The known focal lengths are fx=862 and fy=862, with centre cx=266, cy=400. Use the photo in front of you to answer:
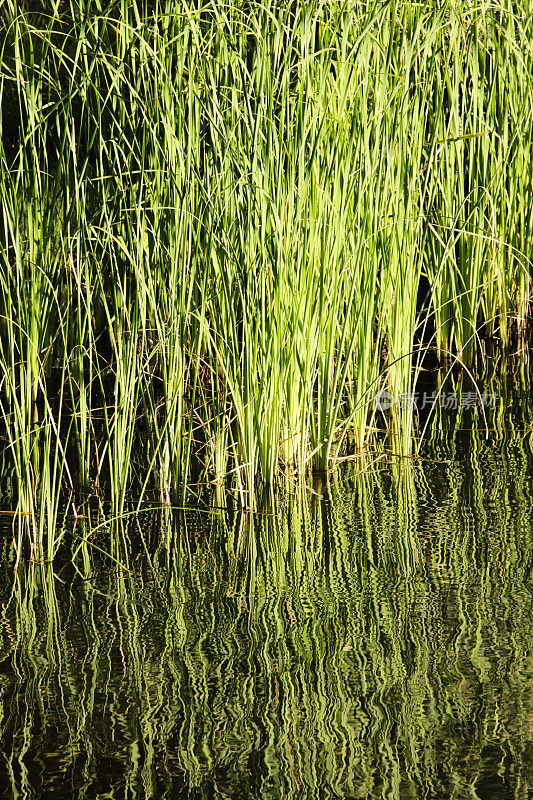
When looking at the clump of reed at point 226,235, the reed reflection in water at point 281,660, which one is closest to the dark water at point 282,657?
the reed reflection in water at point 281,660

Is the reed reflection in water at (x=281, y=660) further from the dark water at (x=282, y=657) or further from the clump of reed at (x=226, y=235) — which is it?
the clump of reed at (x=226, y=235)

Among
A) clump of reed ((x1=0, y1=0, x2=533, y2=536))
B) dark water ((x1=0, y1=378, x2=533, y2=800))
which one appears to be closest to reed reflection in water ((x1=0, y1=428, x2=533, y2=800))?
dark water ((x1=0, y1=378, x2=533, y2=800))

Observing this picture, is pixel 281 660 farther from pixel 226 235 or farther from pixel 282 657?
pixel 226 235

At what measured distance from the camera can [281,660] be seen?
3.99 ft

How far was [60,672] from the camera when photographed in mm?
1195

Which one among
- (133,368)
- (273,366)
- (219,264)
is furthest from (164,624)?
(219,264)

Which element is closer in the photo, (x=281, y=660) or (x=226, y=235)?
(x=281, y=660)

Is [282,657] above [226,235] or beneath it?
beneath

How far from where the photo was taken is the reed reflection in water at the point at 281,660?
99cm

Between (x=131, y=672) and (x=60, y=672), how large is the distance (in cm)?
10

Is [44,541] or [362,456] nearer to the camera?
[44,541]

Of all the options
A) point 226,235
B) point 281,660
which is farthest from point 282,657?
point 226,235

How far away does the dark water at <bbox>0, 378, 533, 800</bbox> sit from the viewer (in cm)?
99

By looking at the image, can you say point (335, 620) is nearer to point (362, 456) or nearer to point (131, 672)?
point (131, 672)
